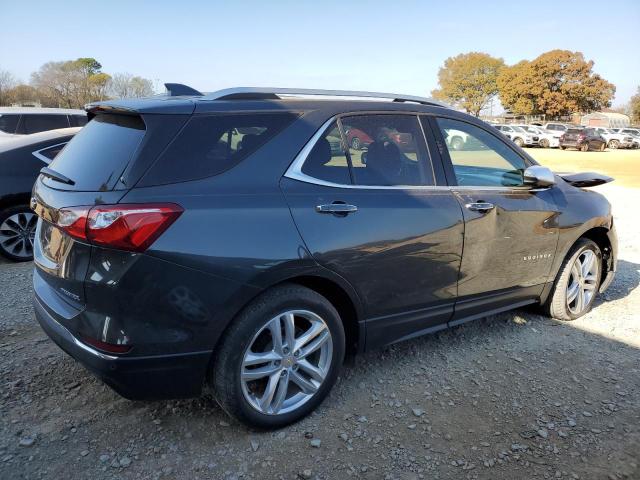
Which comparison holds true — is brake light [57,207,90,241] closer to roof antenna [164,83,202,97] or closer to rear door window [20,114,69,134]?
roof antenna [164,83,202,97]

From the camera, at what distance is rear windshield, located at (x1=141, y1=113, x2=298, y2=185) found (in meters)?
2.29

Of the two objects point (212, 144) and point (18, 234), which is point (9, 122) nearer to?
point (18, 234)

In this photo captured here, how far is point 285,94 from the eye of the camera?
2818 millimetres

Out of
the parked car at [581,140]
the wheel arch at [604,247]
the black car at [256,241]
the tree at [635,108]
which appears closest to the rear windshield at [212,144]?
the black car at [256,241]

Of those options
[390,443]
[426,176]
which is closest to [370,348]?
[390,443]

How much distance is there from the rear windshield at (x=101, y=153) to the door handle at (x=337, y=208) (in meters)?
0.93

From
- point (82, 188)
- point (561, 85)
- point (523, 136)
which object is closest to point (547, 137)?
point (523, 136)

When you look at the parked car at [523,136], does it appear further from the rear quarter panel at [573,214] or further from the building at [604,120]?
the building at [604,120]

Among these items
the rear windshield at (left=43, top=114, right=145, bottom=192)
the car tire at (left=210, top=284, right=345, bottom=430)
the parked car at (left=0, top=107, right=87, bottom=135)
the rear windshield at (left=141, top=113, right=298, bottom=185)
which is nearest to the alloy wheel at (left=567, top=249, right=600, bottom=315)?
the car tire at (left=210, top=284, right=345, bottom=430)

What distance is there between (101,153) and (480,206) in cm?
228

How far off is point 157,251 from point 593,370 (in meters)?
2.99

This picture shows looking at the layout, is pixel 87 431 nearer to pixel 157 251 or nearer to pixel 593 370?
pixel 157 251

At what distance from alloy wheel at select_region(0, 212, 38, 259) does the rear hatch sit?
10.9ft

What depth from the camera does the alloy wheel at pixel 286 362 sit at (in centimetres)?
252
